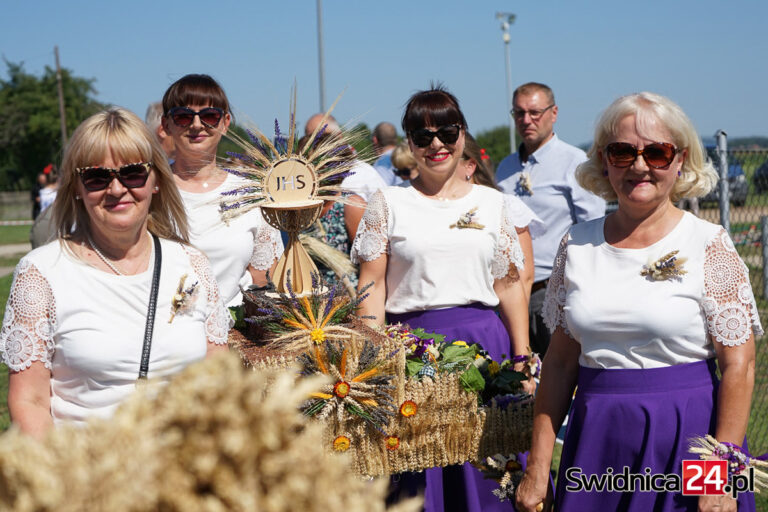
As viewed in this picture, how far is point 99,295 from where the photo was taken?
2.40m

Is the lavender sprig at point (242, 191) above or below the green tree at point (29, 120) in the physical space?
below

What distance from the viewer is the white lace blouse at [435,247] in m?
3.65

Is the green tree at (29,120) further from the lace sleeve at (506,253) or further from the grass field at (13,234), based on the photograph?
the lace sleeve at (506,253)

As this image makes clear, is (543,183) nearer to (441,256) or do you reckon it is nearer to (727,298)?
(441,256)

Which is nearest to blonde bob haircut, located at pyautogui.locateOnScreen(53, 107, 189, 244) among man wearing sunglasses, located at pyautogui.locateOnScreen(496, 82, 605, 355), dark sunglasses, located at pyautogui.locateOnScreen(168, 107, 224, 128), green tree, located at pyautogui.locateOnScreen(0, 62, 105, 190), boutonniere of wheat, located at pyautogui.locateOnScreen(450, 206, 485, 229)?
dark sunglasses, located at pyautogui.locateOnScreen(168, 107, 224, 128)

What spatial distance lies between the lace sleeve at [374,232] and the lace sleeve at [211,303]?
43.5 inches

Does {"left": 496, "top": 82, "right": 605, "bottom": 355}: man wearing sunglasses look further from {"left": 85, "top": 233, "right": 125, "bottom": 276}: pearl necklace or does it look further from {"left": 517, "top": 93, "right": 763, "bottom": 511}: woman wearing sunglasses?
{"left": 85, "top": 233, "right": 125, "bottom": 276}: pearl necklace

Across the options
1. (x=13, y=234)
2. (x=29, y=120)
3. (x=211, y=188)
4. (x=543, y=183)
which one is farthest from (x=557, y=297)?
(x=29, y=120)

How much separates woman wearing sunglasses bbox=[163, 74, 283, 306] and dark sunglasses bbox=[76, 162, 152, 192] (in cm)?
120

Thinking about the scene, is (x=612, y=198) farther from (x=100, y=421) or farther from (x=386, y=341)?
(x=100, y=421)

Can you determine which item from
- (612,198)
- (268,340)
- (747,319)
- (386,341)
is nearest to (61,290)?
(268,340)

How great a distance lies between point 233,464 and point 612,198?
2.28 meters

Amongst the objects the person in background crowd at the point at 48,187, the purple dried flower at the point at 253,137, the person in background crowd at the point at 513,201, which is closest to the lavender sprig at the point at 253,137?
the purple dried flower at the point at 253,137

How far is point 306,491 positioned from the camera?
33.6 inches
